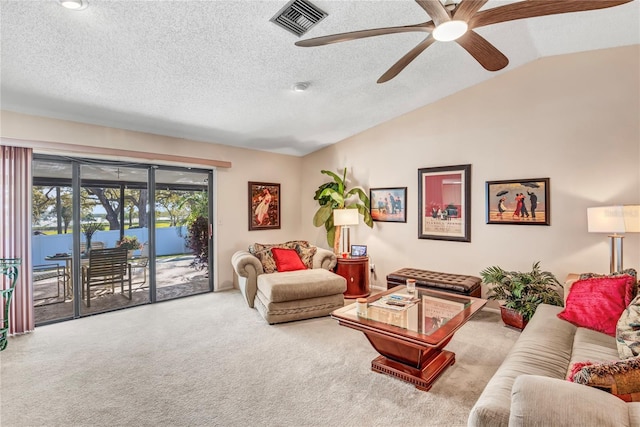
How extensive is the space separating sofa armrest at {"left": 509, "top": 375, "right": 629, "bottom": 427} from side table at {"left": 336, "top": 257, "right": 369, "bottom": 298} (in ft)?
11.0

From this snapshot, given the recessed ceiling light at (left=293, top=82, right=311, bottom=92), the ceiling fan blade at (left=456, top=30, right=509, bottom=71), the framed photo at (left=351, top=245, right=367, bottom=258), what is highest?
the recessed ceiling light at (left=293, top=82, right=311, bottom=92)

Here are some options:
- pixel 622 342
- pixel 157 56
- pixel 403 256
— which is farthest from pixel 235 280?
pixel 622 342

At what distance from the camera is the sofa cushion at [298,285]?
352cm

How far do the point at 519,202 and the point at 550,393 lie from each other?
3170mm

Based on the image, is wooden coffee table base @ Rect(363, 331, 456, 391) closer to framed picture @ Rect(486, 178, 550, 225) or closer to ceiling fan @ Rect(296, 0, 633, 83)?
ceiling fan @ Rect(296, 0, 633, 83)

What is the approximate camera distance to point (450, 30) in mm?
1758

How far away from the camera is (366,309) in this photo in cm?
264

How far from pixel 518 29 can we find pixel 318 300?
11.7 ft

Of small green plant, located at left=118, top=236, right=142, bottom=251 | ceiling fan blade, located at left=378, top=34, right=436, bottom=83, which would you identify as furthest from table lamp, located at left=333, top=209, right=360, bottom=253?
small green plant, located at left=118, top=236, right=142, bottom=251

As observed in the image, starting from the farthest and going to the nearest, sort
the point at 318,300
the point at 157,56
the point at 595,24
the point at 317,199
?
the point at 317,199
the point at 318,300
the point at 595,24
the point at 157,56

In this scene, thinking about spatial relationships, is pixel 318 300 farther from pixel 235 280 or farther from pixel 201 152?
pixel 201 152

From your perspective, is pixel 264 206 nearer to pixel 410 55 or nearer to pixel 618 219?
pixel 410 55

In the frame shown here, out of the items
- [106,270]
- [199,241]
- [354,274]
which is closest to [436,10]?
[354,274]

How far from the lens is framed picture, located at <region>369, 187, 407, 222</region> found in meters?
4.77
